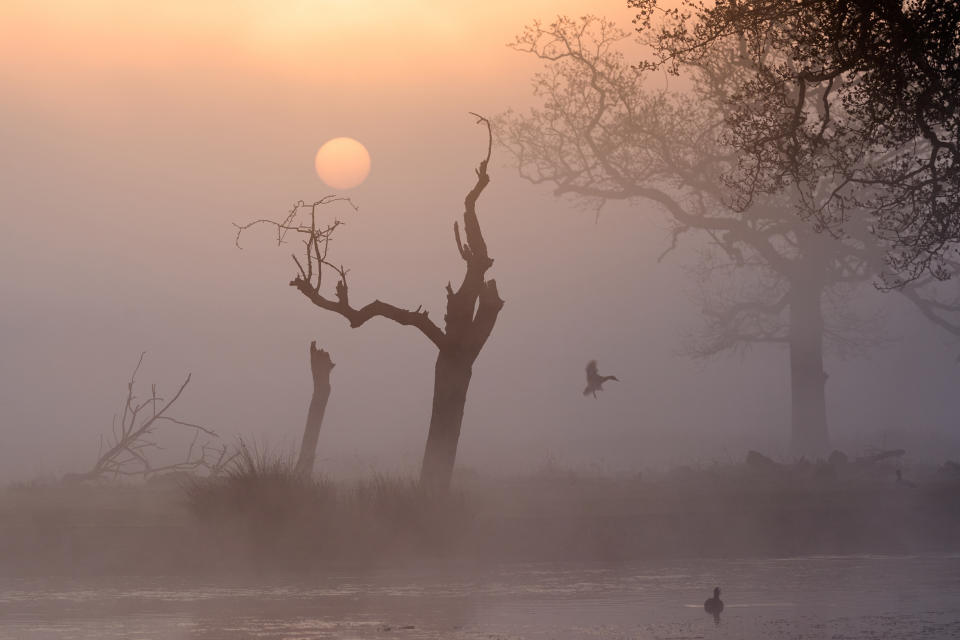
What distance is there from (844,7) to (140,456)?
56.5 ft

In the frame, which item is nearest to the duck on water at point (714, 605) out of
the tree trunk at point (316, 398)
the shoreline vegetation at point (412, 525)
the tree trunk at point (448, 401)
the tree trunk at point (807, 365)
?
the shoreline vegetation at point (412, 525)

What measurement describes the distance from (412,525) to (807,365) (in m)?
19.0

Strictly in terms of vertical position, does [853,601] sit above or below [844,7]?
below

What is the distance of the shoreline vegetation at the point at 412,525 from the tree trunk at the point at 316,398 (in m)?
2.29

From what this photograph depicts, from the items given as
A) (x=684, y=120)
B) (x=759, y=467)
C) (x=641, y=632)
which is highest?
(x=684, y=120)

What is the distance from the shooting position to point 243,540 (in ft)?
57.9

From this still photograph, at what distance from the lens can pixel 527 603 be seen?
13.3 metres

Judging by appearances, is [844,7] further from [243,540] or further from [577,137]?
[577,137]

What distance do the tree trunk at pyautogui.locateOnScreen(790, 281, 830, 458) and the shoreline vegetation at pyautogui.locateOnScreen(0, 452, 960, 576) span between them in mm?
12122

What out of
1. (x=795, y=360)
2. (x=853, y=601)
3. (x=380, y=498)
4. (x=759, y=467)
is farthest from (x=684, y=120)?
(x=853, y=601)

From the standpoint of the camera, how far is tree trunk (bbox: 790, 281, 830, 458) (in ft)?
113

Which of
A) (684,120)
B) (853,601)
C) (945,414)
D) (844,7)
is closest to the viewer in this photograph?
(853,601)

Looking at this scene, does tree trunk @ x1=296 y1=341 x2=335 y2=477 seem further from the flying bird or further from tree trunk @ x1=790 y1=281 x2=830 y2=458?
tree trunk @ x1=790 y1=281 x2=830 y2=458

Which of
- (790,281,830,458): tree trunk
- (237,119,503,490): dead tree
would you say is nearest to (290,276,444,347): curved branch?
(237,119,503,490): dead tree
